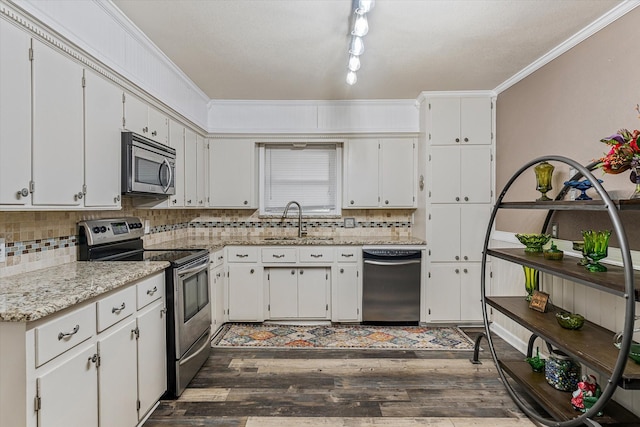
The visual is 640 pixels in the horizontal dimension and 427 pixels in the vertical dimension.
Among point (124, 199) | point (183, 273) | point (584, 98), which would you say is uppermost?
point (584, 98)

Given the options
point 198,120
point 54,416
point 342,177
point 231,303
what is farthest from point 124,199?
point 342,177

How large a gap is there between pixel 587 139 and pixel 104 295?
10.6 feet

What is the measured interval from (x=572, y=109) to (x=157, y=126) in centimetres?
335

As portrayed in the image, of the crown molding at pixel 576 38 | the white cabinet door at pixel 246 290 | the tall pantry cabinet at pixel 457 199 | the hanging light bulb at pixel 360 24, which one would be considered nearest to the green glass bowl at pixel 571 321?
the tall pantry cabinet at pixel 457 199

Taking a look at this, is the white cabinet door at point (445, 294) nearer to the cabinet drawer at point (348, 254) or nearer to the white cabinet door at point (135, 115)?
the cabinet drawer at point (348, 254)

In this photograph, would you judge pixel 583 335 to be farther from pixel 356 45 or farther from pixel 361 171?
pixel 361 171

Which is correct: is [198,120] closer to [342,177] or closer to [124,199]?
[124,199]

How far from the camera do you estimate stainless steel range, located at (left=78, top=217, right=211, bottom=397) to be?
2.38 m

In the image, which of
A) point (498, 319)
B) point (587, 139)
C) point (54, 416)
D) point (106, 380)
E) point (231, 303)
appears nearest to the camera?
point (54, 416)

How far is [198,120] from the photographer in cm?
377

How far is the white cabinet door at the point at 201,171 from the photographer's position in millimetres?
3895

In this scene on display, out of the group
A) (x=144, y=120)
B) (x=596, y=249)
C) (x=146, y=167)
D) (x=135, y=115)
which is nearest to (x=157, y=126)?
(x=144, y=120)

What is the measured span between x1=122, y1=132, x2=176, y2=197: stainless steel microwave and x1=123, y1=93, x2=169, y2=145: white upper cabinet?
8 cm

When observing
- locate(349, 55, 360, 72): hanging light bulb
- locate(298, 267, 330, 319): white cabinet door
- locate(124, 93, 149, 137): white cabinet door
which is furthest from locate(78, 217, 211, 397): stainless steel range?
locate(349, 55, 360, 72): hanging light bulb
